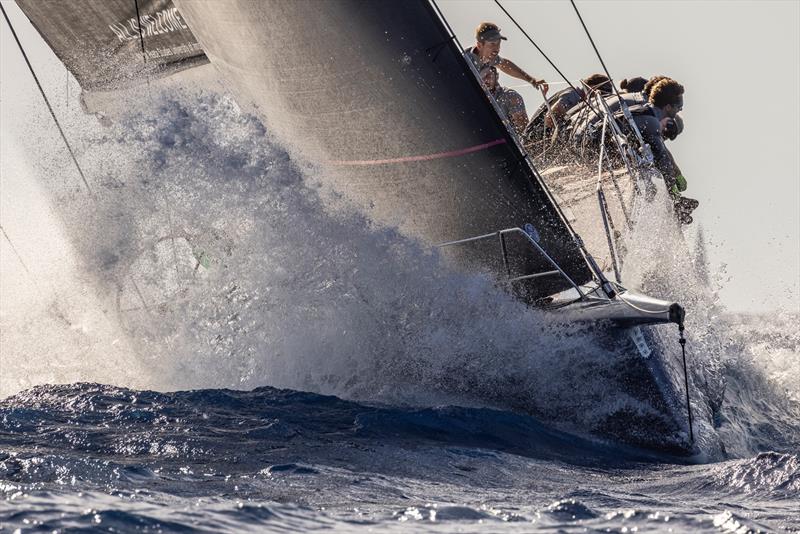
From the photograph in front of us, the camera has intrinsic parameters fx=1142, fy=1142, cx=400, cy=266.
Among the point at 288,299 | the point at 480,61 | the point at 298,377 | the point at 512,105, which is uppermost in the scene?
the point at 480,61

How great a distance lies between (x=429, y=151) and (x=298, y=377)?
123 cm

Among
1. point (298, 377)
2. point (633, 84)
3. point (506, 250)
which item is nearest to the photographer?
point (298, 377)

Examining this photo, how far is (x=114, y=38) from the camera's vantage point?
772 cm

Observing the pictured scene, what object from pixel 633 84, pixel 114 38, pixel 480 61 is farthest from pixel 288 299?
pixel 633 84

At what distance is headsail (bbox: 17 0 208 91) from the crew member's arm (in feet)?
6.27

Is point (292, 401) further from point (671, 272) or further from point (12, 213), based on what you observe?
point (12, 213)

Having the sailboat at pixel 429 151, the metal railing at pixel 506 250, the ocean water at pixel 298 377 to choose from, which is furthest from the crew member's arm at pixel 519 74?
the metal railing at pixel 506 250

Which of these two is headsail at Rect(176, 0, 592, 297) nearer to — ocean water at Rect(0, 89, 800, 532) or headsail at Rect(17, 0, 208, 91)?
ocean water at Rect(0, 89, 800, 532)

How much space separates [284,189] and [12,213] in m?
3.96

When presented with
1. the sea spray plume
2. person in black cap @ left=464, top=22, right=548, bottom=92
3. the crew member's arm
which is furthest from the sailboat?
the crew member's arm

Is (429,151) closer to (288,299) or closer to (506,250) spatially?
(506,250)

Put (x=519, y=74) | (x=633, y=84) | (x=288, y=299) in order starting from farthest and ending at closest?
(x=633, y=84)
(x=519, y=74)
(x=288, y=299)

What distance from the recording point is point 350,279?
5555 mm

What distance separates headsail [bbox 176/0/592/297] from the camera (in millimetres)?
5203
